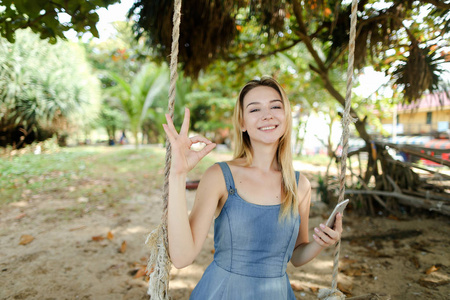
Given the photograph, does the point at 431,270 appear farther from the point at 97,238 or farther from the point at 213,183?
the point at 97,238

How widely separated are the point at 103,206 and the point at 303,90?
7.90 metres

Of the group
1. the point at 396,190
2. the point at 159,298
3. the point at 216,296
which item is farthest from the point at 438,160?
the point at 159,298

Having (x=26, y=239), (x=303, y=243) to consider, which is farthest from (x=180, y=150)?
(x=26, y=239)

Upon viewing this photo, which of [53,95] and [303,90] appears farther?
[303,90]

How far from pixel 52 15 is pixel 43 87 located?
7560 mm

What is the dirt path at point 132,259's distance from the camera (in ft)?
7.41

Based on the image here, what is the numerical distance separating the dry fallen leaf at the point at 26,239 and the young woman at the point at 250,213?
264cm

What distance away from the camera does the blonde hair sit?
1392 millimetres

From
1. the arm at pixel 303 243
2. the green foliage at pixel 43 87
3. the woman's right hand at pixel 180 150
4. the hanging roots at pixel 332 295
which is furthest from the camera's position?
the green foliage at pixel 43 87

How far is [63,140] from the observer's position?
10047 mm

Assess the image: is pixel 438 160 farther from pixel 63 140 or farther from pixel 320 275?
pixel 63 140

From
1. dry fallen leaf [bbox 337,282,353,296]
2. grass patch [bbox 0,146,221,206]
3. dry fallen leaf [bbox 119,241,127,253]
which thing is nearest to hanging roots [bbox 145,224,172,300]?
dry fallen leaf [bbox 337,282,353,296]

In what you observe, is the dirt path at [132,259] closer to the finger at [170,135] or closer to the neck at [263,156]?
the neck at [263,156]

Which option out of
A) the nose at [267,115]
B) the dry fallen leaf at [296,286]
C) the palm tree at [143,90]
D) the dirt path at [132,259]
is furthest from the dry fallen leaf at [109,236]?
the palm tree at [143,90]
